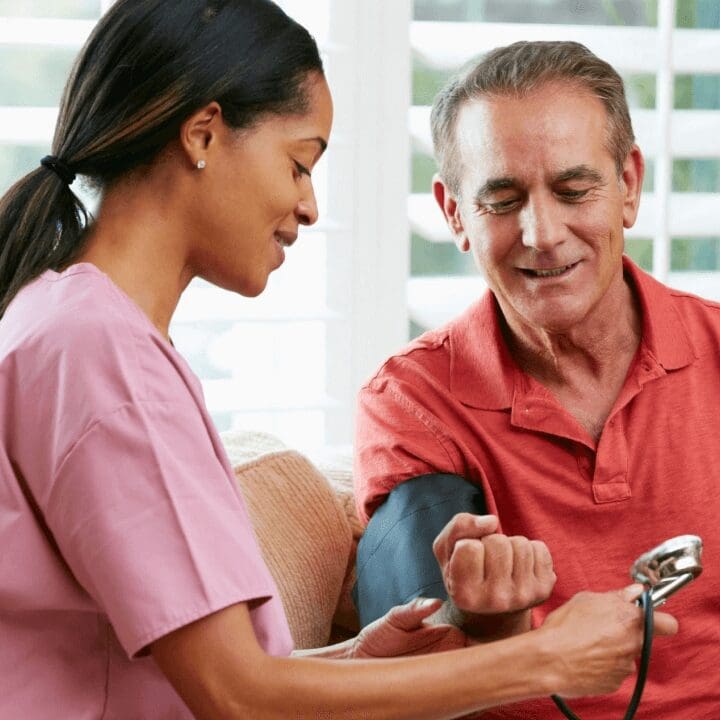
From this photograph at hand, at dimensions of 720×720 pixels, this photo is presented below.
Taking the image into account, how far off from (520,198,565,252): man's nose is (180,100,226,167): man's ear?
61 centimetres

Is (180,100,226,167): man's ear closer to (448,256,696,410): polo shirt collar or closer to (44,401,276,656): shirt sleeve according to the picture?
(44,401,276,656): shirt sleeve

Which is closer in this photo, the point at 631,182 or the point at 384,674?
the point at 384,674

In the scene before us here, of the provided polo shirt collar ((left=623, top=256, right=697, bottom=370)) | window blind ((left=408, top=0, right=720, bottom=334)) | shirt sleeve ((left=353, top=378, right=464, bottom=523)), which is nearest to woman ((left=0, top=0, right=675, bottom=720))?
shirt sleeve ((left=353, top=378, right=464, bottom=523))

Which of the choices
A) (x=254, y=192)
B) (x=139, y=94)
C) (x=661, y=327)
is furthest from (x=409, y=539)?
→ (x=139, y=94)

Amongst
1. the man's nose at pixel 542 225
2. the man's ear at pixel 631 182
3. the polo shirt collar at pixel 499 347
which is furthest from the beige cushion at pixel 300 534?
the man's ear at pixel 631 182

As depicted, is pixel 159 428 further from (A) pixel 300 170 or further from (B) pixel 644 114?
(B) pixel 644 114

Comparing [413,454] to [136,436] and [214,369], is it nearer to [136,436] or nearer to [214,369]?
[136,436]

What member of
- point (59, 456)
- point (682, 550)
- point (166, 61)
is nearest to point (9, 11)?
point (166, 61)

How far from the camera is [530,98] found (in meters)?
1.87

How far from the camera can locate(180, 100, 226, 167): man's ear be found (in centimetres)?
133

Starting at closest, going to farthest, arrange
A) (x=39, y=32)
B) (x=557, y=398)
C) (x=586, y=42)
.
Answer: (x=557, y=398)
(x=39, y=32)
(x=586, y=42)

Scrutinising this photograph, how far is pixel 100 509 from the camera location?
3.84 ft

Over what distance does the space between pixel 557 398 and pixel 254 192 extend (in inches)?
28.3

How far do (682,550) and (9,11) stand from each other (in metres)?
1.82
